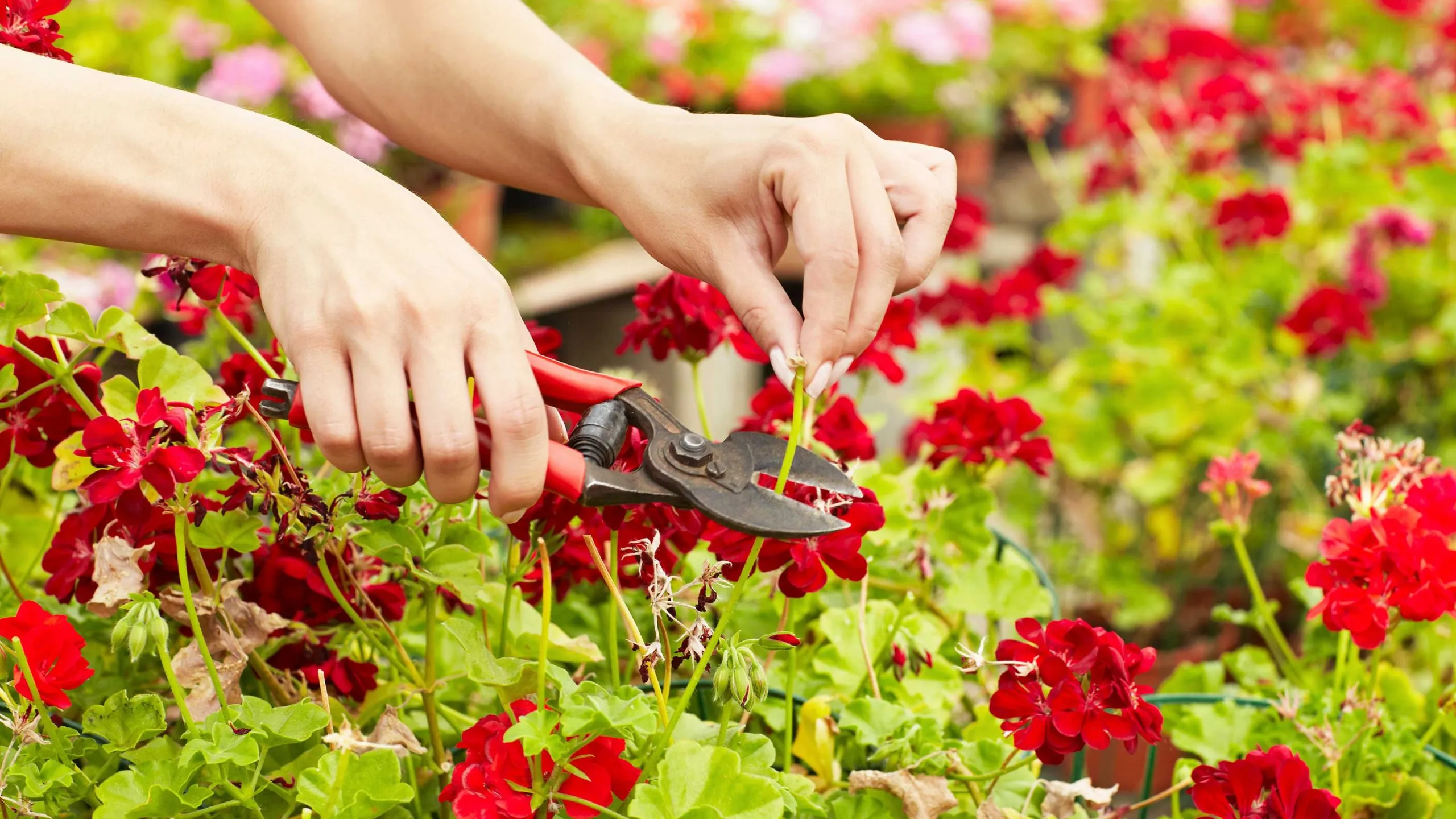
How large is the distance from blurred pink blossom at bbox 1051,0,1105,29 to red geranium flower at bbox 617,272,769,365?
9.21ft

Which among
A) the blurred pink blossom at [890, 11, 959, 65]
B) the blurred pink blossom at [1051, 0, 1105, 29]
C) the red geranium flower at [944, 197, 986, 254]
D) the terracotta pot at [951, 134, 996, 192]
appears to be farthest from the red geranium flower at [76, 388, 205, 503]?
the blurred pink blossom at [1051, 0, 1105, 29]

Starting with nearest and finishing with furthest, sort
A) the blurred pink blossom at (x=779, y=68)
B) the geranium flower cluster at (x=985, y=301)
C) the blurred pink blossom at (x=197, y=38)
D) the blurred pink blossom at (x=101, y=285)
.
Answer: the blurred pink blossom at (x=101, y=285) → the geranium flower cluster at (x=985, y=301) → the blurred pink blossom at (x=197, y=38) → the blurred pink blossom at (x=779, y=68)

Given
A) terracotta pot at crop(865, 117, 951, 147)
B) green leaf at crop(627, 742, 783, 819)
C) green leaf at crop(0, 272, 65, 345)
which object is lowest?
terracotta pot at crop(865, 117, 951, 147)

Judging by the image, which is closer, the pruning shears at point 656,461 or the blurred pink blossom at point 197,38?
the pruning shears at point 656,461

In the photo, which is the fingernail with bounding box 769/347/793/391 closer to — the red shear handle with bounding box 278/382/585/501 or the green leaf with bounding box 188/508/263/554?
the red shear handle with bounding box 278/382/585/501

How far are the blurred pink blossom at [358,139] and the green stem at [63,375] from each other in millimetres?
1562

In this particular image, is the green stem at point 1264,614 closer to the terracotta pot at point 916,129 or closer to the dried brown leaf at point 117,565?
the dried brown leaf at point 117,565

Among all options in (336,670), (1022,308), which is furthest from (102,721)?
(1022,308)

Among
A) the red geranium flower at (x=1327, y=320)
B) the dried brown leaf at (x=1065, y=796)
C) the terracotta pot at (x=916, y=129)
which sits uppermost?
the dried brown leaf at (x=1065, y=796)

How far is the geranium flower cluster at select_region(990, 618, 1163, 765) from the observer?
2.23ft

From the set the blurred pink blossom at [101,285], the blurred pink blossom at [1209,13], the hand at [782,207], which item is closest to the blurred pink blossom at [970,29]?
the blurred pink blossom at [1209,13]

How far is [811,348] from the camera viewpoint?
0.68 meters

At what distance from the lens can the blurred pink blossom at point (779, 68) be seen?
2957mm

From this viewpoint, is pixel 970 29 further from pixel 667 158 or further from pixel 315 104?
pixel 667 158
